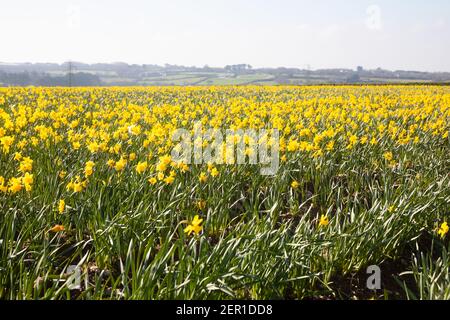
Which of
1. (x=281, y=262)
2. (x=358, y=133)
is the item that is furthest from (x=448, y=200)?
(x=358, y=133)

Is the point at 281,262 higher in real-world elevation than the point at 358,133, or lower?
lower

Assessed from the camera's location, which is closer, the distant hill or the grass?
the grass

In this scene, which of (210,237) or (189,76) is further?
(189,76)

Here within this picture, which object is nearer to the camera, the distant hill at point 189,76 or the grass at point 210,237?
the grass at point 210,237

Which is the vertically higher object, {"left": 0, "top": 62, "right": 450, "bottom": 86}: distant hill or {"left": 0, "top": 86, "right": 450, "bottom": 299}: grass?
{"left": 0, "top": 62, "right": 450, "bottom": 86}: distant hill

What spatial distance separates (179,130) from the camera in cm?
646

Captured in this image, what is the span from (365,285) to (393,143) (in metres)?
3.77

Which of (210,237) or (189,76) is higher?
(189,76)

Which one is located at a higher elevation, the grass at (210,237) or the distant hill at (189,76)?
the distant hill at (189,76)

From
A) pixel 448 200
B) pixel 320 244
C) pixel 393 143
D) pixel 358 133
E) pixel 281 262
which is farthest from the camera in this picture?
pixel 358 133
